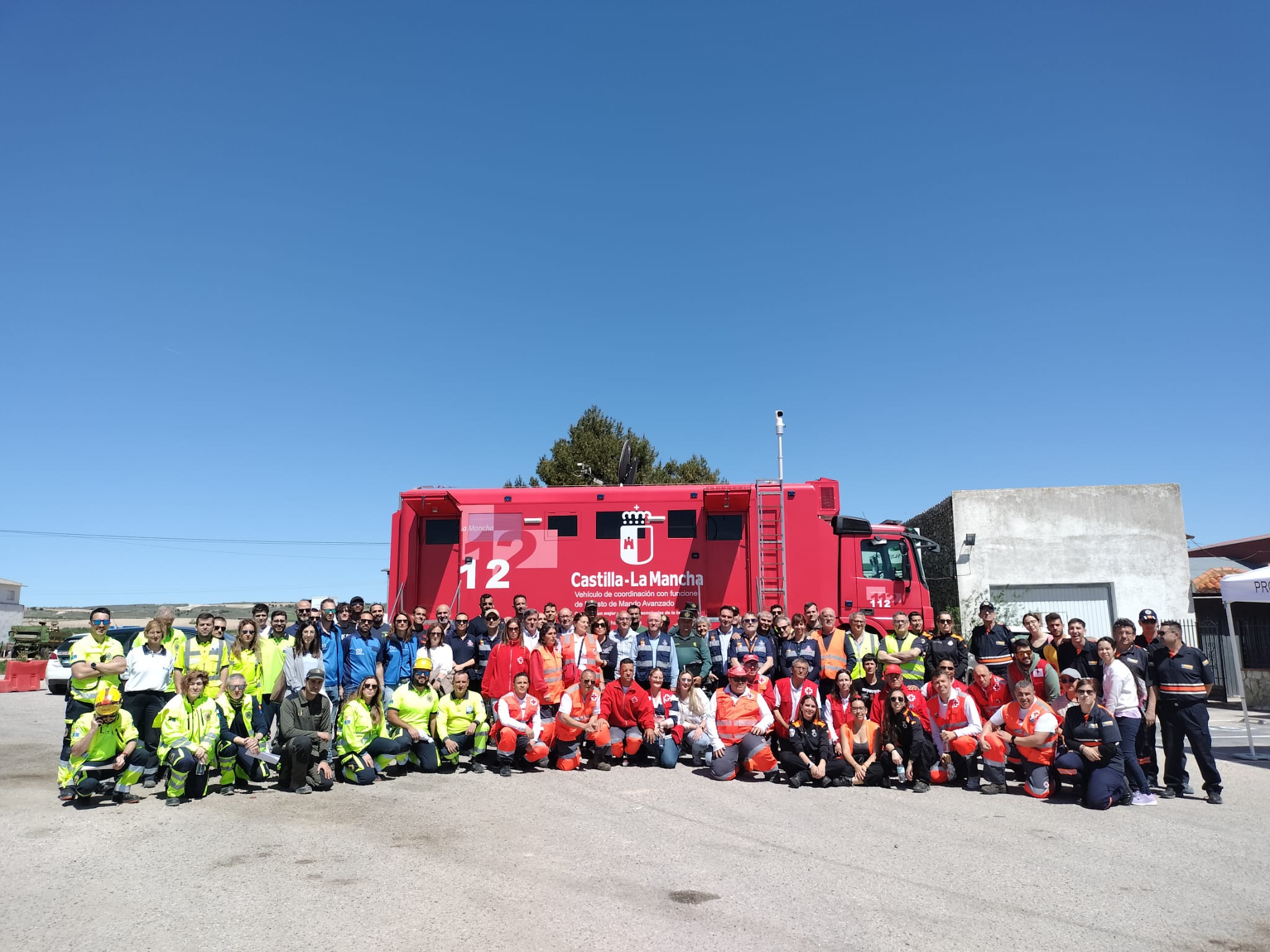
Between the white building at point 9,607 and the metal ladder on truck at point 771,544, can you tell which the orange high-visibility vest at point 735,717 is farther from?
the white building at point 9,607

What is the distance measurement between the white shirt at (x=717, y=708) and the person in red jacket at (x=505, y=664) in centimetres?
243

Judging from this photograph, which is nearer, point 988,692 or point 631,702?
point 988,692

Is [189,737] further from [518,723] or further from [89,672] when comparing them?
[518,723]

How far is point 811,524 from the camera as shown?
14.2 meters

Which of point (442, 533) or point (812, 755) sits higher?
point (442, 533)

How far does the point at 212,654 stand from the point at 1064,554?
77.4 ft

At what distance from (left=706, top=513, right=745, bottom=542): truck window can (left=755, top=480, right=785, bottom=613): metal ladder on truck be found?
38 centimetres

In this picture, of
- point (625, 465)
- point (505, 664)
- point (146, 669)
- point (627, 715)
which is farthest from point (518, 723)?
point (625, 465)

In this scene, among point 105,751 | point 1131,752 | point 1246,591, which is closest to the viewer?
point 105,751

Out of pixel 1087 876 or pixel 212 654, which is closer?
pixel 1087 876

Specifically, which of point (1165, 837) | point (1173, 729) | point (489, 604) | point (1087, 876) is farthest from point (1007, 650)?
point (489, 604)

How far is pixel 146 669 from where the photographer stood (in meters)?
8.98

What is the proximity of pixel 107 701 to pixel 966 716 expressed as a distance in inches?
353

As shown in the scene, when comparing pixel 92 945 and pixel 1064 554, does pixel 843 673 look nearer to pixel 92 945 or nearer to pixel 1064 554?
pixel 92 945
